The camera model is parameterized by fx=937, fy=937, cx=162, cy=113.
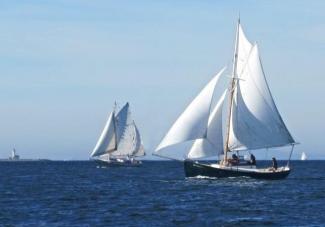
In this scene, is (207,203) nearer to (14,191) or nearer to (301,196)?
(301,196)

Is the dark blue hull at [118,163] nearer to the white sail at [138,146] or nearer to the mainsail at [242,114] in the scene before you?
the white sail at [138,146]

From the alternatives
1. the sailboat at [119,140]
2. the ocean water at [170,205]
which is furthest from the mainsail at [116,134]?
the ocean water at [170,205]

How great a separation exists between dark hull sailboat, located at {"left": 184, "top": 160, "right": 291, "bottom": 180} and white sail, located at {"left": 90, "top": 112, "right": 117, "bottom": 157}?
235 ft

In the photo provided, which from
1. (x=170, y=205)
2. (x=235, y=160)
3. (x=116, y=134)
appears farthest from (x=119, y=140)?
(x=170, y=205)

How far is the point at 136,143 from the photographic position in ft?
548

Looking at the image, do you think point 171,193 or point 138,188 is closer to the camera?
point 171,193

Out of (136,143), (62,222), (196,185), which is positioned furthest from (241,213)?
(136,143)

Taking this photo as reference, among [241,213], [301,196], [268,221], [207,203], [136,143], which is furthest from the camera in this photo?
[136,143]

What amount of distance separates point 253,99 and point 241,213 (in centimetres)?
3475

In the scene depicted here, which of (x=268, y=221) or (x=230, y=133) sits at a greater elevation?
(x=230, y=133)

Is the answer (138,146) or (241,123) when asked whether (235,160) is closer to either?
(241,123)

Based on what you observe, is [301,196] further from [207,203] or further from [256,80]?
[256,80]

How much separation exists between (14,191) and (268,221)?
116 ft

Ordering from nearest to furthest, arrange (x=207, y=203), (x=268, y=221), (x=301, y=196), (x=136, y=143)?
1. (x=268, y=221)
2. (x=207, y=203)
3. (x=301, y=196)
4. (x=136, y=143)
